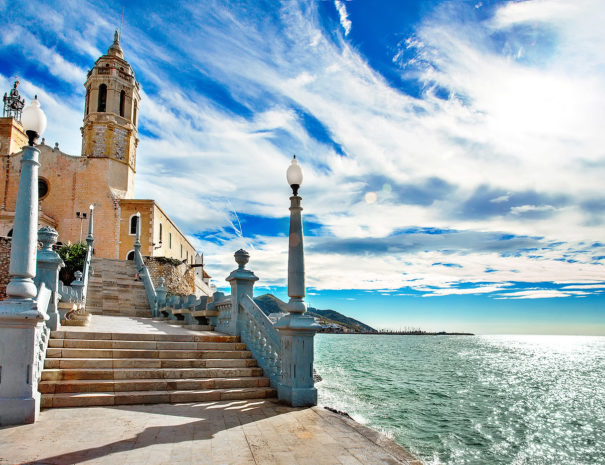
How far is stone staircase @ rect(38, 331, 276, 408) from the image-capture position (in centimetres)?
655

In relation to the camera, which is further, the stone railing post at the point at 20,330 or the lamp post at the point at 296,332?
the lamp post at the point at 296,332

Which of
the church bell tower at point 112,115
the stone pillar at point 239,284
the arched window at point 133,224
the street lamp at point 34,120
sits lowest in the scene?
the stone pillar at point 239,284

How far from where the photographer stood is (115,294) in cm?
2041

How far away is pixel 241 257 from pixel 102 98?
4055 centimetres

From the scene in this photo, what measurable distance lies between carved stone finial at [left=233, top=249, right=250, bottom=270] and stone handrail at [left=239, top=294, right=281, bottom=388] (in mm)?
747

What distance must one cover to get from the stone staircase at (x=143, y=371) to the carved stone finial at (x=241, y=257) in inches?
72.5

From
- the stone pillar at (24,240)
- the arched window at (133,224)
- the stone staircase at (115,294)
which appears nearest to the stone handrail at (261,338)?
the stone pillar at (24,240)

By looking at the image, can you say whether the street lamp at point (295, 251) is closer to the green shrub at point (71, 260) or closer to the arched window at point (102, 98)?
the green shrub at point (71, 260)

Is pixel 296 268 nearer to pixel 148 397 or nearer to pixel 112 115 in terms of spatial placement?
pixel 148 397

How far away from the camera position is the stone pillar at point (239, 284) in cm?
968

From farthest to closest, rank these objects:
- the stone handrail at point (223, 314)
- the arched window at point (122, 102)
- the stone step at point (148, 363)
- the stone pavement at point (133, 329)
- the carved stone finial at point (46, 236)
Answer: the arched window at point (122, 102) < the stone handrail at point (223, 314) < the stone pavement at point (133, 329) < the carved stone finial at point (46, 236) < the stone step at point (148, 363)

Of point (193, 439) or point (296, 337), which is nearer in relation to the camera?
point (193, 439)

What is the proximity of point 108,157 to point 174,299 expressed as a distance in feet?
101

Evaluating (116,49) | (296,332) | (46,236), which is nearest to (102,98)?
(116,49)
